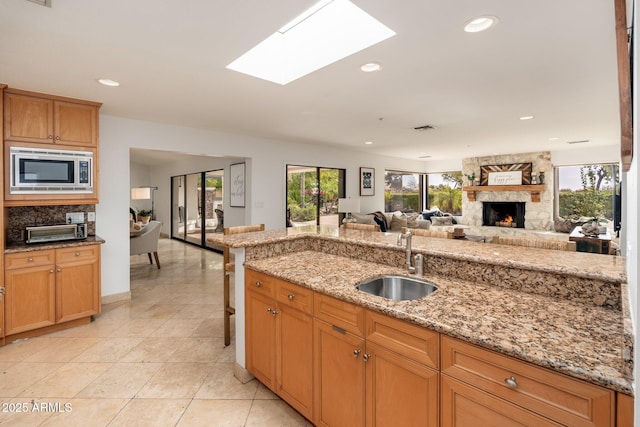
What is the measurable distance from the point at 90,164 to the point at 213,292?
2.17m

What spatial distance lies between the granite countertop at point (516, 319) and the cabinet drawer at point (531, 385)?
4 centimetres

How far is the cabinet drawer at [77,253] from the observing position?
3.15 metres

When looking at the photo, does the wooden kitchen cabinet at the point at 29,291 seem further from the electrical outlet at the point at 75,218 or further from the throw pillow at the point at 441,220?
the throw pillow at the point at 441,220

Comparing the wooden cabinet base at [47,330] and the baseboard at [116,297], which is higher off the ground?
the baseboard at [116,297]

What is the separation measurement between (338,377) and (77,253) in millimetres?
3093

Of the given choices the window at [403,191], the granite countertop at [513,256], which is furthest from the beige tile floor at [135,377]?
the window at [403,191]

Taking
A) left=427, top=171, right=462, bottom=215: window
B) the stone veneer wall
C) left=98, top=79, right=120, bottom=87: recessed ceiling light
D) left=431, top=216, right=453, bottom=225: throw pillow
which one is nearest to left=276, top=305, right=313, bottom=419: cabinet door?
left=98, top=79, right=120, bottom=87: recessed ceiling light

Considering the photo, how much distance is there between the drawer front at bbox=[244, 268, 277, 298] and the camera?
2.02 m

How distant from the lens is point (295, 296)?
185cm

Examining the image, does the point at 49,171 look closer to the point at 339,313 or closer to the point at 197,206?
the point at 339,313

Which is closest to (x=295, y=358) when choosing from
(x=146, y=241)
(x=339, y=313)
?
(x=339, y=313)

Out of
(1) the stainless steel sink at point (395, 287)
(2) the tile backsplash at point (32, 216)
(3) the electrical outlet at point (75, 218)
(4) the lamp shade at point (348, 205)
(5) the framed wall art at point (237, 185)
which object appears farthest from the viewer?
(4) the lamp shade at point (348, 205)

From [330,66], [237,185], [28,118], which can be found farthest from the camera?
[237,185]

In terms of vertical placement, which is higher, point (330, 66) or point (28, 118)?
point (330, 66)
